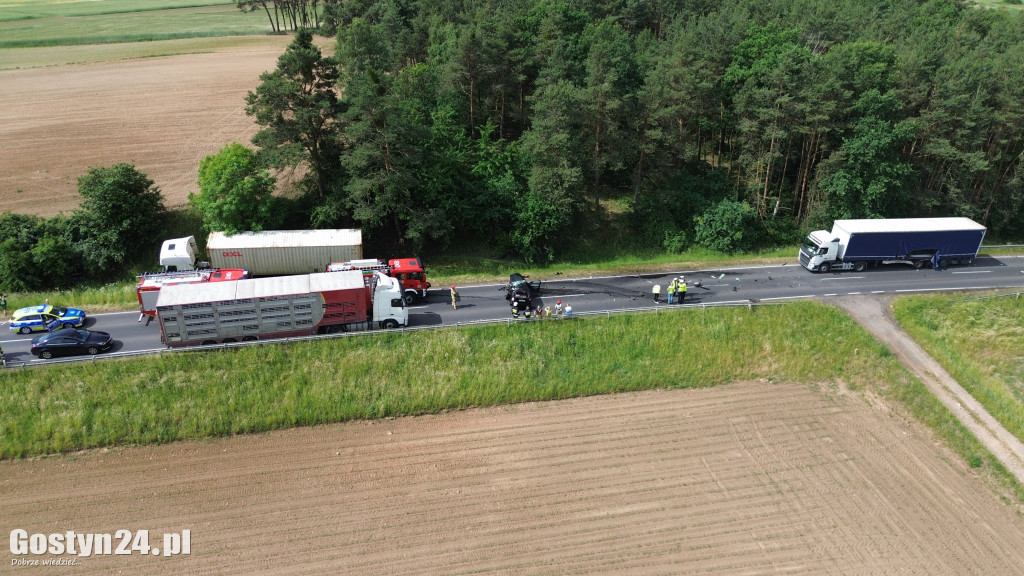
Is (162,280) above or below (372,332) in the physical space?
above

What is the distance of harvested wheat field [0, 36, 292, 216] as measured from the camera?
45812 mm

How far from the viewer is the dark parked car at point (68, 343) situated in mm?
28766

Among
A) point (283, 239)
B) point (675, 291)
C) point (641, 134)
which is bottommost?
point (675, 291)

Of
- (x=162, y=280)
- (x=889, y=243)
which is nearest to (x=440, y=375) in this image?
(x=162, y=280)

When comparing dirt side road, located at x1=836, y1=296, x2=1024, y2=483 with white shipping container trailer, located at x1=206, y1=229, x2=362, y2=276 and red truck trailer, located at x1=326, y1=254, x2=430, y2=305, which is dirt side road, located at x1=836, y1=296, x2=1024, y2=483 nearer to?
red truck trailer, located at x1=326, y1=254, x2=430, y2=305

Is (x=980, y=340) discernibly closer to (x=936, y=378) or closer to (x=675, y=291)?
(x=936, y=378)

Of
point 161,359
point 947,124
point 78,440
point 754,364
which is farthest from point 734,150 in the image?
point 78,440

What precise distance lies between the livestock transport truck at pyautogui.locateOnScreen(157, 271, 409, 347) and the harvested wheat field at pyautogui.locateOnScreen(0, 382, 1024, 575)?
569 centimetres

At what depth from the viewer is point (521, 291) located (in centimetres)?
3447

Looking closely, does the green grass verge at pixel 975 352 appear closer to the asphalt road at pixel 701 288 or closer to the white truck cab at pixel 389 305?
the asphalt road at pixel 701 288

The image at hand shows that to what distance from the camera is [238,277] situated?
112ft

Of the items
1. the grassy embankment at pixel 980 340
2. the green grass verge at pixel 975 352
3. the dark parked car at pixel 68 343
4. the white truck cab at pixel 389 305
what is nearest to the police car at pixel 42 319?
the dark parked car at pixel 68 343

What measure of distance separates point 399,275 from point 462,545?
1788 centimetres

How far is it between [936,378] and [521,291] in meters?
24.1
